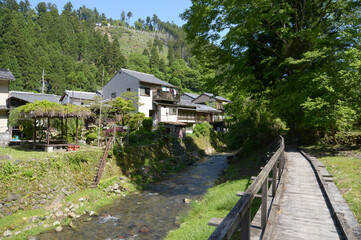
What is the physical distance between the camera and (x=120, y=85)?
3547 cm

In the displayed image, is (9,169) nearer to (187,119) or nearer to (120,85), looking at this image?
(120,85)

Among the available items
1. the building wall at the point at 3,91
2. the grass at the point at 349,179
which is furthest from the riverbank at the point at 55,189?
the building wall at the point at 3,91

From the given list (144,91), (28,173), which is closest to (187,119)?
(144,91)

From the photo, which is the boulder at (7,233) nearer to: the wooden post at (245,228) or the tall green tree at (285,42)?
the wooden post at (245,228)

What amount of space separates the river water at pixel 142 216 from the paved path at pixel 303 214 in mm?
5984

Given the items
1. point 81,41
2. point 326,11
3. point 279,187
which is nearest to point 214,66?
point 326,11

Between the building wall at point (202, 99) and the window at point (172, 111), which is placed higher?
the building wall at point (202, 99)

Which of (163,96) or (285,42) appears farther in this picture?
(163,96)

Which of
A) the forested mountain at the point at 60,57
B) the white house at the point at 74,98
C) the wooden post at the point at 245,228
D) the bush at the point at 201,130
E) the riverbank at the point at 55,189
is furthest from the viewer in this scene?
the forested mountain at the point at 60,57

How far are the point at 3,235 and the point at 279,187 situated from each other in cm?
1161

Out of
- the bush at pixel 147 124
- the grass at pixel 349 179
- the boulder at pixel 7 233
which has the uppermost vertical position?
the bush at pixel 147 124

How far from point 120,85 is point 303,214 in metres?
33.8

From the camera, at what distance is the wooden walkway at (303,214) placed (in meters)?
4.29

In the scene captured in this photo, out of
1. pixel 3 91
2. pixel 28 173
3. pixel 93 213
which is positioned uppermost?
pixel 3 91
